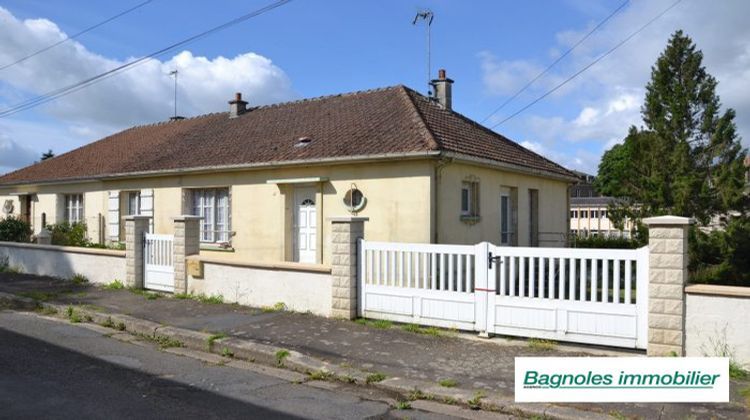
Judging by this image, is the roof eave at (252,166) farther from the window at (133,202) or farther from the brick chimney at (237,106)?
the brick chimney at (237,106)

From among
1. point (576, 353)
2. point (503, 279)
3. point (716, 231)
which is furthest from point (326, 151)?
point (716, 231)

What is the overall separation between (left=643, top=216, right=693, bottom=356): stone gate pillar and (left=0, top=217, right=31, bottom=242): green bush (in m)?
19.5

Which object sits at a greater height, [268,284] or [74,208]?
[74,208]

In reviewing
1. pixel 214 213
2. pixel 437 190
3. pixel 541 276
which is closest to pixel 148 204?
pixel 214 213

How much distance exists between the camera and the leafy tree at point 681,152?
14.6m

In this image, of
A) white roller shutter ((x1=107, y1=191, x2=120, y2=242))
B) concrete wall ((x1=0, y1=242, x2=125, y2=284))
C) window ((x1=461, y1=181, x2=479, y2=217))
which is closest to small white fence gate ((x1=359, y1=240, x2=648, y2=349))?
window ((x1=461, y1=181, x2=479, y2=217))

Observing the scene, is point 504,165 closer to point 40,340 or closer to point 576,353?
point 576,353

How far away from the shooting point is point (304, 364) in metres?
6.63

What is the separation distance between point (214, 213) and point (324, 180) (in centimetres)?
415

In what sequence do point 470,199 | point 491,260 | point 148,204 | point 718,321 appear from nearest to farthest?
1. point 718,321
2. point 491,260
3. point 470,199
4. point 148,204

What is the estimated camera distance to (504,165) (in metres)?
13.1

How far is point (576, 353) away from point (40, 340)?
276 inches

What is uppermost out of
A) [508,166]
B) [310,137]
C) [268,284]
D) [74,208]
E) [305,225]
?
[310,137]

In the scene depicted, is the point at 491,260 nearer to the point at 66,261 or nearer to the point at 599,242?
the point at 66,261
